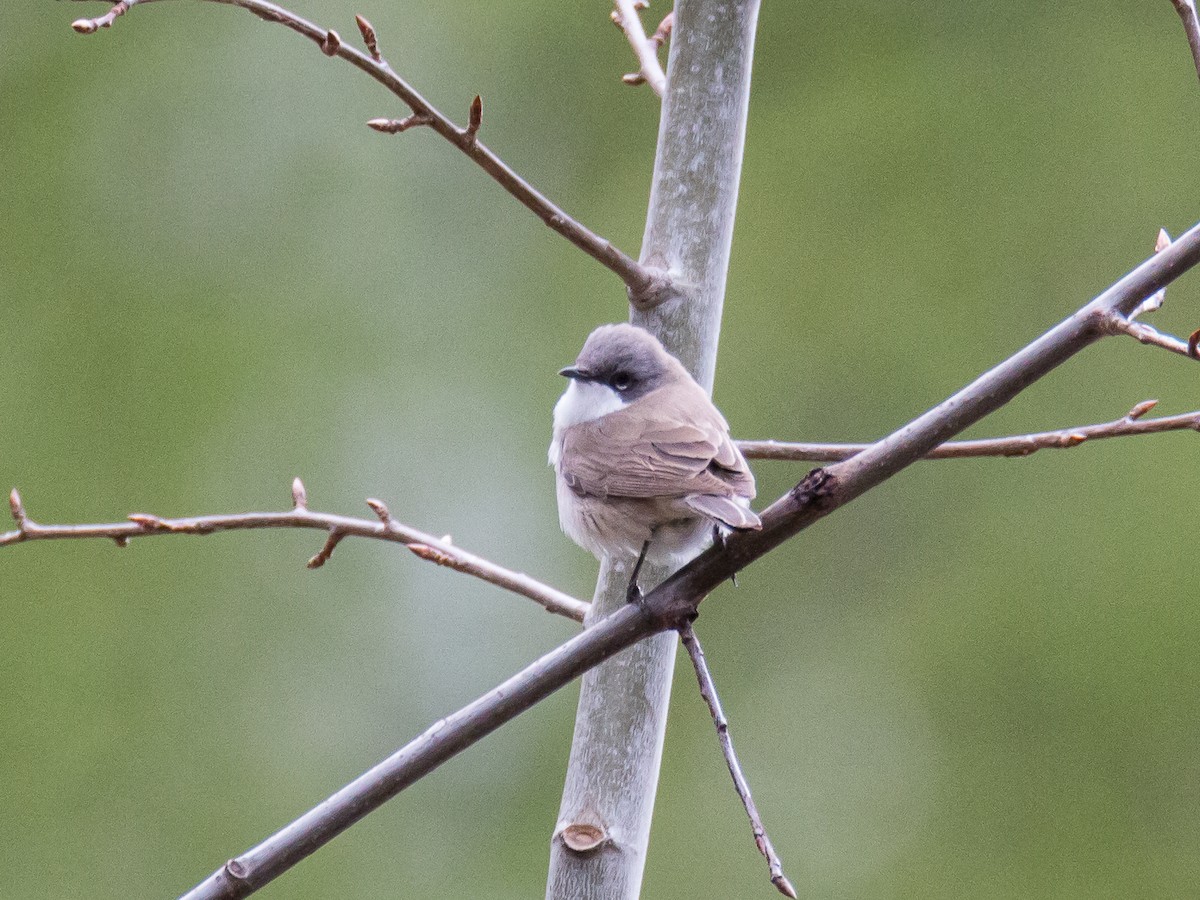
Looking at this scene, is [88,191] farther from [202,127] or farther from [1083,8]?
[1083,8]

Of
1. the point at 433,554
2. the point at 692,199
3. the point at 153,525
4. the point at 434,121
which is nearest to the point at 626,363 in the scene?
the point at 692,199

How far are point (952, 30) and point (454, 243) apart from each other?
2.30 metres

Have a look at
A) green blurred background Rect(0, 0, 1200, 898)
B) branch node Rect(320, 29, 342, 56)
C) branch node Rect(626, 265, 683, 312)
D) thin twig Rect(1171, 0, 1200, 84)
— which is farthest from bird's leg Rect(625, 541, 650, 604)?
green blurred background Rect(0, 0, 1200, 898)

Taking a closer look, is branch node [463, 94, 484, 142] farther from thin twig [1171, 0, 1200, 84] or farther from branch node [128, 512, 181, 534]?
thin twig [1171, 0, 1200, 84]

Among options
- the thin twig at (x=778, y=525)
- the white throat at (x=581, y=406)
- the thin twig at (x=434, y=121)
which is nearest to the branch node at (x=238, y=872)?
the thin twig at (x=778, y=525)

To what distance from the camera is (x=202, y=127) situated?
499 centimetres

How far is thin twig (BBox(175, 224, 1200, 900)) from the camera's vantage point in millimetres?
1325

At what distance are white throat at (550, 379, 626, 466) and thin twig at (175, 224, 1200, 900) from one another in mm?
948

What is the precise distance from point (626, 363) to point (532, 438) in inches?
110

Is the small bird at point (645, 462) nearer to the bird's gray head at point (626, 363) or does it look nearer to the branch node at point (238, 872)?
the bird's gray head at point (626, 363)

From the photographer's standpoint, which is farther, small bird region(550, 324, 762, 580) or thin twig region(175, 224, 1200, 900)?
small bird region(550, 324, 762, 580)

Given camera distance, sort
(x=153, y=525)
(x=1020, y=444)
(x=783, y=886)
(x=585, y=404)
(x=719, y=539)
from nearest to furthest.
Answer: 1. (x=783, y=886)
2. (x=719, y=539)
3. (x=1020, y=444)
4. (x=153, y=525)
5. (x=585, y=404)

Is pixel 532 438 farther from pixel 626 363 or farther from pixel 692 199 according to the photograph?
pixel 692 199

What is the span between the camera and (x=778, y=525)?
1.36m
